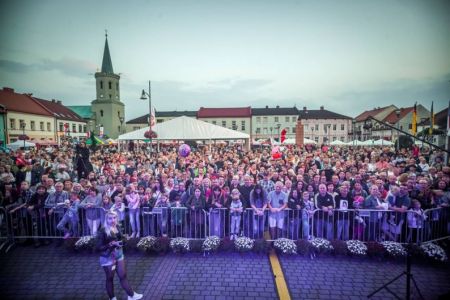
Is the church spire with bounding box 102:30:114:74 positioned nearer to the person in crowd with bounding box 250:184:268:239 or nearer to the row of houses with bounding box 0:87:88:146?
the row of houses with bounding box 0:87:88:146

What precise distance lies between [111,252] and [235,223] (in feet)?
11.1

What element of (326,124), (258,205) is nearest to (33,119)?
(258,205)

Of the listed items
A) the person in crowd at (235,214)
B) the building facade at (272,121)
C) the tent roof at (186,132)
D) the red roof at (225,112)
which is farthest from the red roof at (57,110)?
the person in crowd at (235,214)

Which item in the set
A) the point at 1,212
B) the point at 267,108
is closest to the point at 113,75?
the point at 267,108

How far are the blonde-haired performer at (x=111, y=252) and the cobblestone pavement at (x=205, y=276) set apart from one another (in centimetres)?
50

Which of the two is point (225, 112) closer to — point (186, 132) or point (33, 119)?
point (33, 119)

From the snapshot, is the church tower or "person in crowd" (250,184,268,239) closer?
"person in crowd" (250,184,268,239)

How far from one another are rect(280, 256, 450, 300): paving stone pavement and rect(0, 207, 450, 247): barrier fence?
2.62ft

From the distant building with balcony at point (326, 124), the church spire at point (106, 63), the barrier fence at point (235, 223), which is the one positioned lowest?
the barrier fence at point (235, 223)

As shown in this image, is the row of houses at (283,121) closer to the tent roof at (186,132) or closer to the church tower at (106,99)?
the church tower at (106,99)

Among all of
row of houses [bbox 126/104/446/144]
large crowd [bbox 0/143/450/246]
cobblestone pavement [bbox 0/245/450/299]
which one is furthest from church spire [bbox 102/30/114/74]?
cobblestone pavement [bbox 0/245/450/299]

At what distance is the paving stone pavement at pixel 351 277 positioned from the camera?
4539 millimetres

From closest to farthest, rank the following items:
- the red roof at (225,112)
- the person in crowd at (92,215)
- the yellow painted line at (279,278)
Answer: the yellow painted line at (279,278)
the person in crowd at (92,215)
the red roof at (225,112)

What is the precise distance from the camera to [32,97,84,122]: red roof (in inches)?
1971
